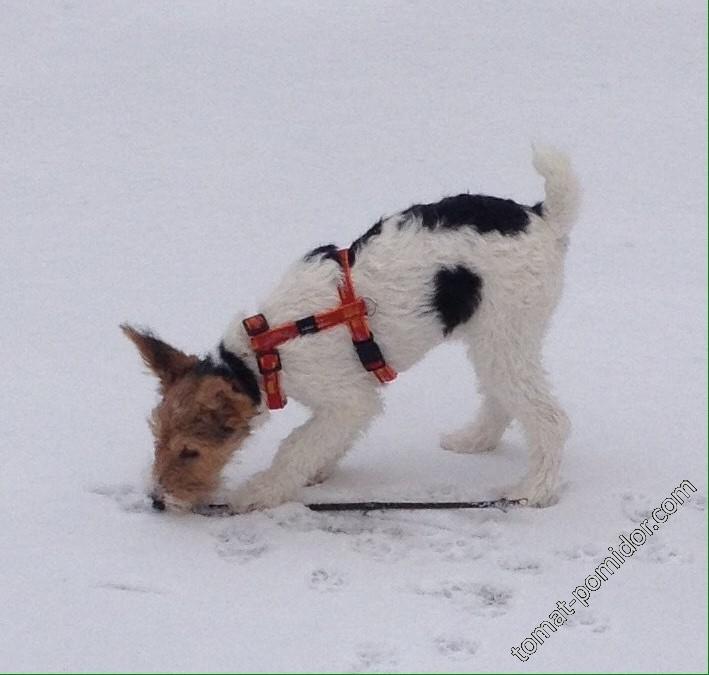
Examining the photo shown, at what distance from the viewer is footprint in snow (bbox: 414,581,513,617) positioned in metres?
3.46

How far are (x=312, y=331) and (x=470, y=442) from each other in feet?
3.88

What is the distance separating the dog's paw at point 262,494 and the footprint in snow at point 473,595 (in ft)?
2.81

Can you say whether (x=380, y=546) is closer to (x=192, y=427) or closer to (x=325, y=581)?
(x=325, y=581)

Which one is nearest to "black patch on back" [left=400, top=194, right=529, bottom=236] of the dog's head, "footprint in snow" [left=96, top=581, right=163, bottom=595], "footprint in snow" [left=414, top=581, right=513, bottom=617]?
the dog's head

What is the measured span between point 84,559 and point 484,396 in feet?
6.73

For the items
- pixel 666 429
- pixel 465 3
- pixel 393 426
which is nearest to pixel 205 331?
pixel 393 426

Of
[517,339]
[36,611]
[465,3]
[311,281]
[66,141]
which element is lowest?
[36,611]

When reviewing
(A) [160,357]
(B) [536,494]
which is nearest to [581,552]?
(B) [536,494]

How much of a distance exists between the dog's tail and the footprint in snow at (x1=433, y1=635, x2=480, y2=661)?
6.03 feet

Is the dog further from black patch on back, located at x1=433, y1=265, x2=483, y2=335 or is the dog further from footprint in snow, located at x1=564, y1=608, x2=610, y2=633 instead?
footprint in snow, located at x1=564, y1=608, x2=610, y2=633

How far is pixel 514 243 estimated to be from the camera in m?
3.96

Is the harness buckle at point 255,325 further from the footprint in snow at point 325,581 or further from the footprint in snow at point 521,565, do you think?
the footprint in snow at point 521,565

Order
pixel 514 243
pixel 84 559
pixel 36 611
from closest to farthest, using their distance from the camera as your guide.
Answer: pixel 36 611 < pixel 84 559 < pixel 514 243

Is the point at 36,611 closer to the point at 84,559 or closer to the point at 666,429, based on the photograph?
the point at 84,559
